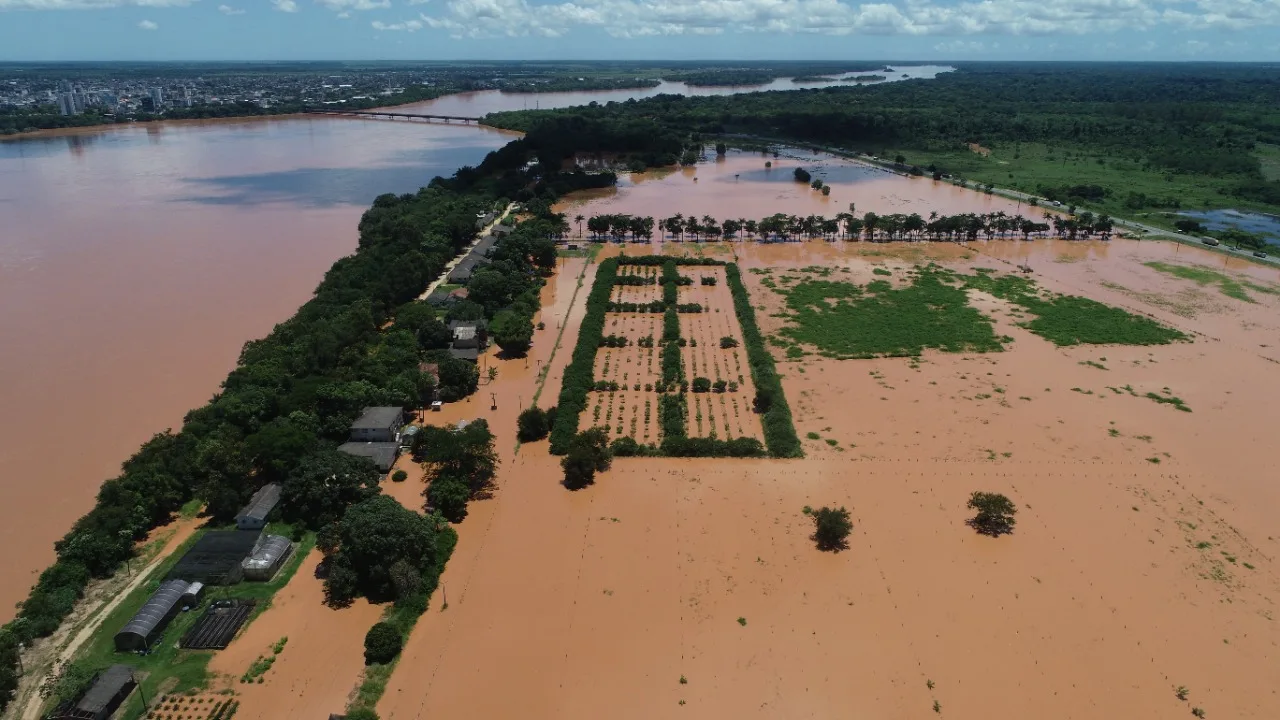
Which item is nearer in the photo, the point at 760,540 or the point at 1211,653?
the point at 1211,653

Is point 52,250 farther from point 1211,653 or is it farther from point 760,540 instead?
point 1211,653

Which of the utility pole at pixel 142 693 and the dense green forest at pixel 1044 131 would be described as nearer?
the utility pole at pixel 142 693

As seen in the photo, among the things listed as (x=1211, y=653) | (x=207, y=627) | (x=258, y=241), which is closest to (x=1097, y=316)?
(x=1211, y=653)

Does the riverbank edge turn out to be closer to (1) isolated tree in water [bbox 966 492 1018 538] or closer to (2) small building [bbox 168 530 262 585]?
(1) isolated tree in water [bbox 966 492 1018 538]

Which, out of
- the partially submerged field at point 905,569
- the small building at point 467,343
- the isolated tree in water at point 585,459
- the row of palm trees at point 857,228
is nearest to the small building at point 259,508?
the partially submerged field at point 905,569

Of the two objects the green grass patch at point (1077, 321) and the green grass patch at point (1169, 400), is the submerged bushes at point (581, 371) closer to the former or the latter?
the green grass patch at point (1077, 321)

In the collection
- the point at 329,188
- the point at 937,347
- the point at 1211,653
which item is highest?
the point at 329,188

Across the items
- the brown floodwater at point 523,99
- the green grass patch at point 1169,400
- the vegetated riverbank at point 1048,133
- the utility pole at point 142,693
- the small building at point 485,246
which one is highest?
the brown floodwater at point 523,99

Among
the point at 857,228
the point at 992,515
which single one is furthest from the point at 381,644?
the point at 857,228
